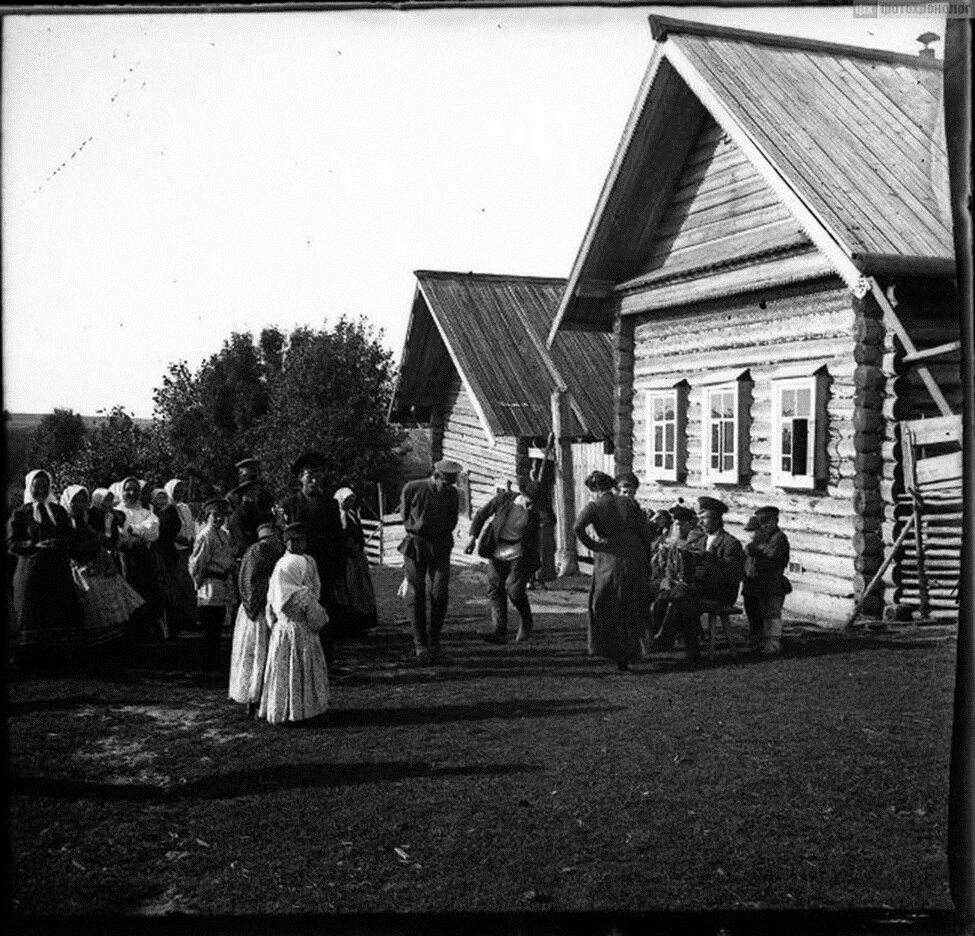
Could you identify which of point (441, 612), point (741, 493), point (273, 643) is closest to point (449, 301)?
point (441, 612)

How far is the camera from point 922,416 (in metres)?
6.79

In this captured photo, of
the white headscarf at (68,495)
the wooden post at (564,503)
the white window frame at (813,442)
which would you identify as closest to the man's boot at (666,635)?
the wooden post at (564,503)

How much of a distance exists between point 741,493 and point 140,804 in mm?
8060

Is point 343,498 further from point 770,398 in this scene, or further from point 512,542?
point 770,398

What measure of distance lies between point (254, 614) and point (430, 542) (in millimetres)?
1867

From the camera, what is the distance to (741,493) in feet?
35.1

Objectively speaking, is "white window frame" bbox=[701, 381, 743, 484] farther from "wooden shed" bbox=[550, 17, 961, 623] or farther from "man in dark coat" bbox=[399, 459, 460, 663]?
"man in dark coat" bbox=[399, 459, 460, 663]

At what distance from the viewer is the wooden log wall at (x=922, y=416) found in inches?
183

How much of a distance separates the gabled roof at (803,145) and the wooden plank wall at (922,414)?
0.24 metres

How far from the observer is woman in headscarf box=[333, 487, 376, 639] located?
6859mm

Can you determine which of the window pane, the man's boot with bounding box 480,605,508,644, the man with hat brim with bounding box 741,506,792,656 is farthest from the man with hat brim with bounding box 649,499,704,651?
the window pane

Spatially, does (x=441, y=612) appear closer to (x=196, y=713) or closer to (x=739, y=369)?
(x=196, y=713)

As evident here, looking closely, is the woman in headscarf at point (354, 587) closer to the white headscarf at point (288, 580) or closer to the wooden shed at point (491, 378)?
the white headscarf at point (288, 580)

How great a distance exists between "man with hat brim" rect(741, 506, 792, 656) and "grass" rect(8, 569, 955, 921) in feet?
1.69
